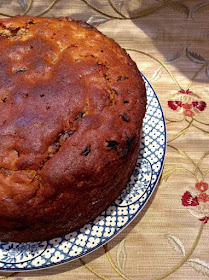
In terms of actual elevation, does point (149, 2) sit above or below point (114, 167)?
above

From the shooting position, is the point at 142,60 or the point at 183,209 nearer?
the point at 183,209

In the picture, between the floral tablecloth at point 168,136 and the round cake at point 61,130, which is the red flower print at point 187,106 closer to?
the floral tablecloth at point 168,136

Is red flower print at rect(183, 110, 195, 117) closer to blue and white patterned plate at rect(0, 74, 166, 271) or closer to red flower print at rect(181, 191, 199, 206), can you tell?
blue and white patterned plate at rect(0, 74, 166, 271)

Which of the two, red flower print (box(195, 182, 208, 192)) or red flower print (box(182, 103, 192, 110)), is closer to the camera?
red flower print (box(195, 182, 208, 192))

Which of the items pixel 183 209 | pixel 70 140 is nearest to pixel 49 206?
pixel 70 140

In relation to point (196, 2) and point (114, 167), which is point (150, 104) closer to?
point (114, 167)

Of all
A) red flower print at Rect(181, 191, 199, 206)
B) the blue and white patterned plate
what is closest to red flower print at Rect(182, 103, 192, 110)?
the blue and white patterned plate
